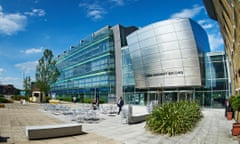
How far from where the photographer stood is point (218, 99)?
32.5 meters

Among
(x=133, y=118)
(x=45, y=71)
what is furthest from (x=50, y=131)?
(x=45, y=71)

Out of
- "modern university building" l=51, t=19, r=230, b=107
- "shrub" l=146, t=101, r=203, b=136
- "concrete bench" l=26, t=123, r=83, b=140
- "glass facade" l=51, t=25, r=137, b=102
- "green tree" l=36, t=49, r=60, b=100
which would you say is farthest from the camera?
"glass facade" l=51, t=25, r=137, b=102

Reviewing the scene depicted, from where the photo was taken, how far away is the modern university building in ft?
112

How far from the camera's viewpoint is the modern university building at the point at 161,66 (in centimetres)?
3416

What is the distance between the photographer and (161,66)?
39.6 m

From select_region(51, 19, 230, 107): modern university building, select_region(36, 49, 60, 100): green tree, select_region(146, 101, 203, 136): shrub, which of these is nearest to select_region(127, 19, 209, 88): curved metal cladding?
select_region(51, 19, 230, 107): modern university building

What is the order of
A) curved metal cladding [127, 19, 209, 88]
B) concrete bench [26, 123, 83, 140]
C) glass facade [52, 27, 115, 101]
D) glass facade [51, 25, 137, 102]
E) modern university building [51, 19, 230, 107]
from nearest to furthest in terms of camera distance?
concrete bench [26, 123, 83, 140], modern university building [51, 19, 230, 107], curved metal cladding [127, 19, 209, 88], glass facade [51, 25, 137, 102], glass facade [52, 27, 115, 101]

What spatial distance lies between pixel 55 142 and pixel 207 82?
3072 centimetres

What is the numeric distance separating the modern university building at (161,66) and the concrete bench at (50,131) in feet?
67.1

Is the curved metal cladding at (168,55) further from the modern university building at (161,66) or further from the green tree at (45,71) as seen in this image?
the green tree at (45,71)

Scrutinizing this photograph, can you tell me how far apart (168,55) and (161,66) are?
248 centimetres

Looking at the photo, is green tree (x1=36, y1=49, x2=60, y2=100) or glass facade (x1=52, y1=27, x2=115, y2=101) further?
glass facade (x1=52, y1=27, x2=115, y2=101)

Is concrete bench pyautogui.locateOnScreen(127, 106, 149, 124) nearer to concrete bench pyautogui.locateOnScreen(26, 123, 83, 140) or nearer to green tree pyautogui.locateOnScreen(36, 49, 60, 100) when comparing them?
concrete bench pyautogui.locateOnScreen(26, 123, 83, 140)

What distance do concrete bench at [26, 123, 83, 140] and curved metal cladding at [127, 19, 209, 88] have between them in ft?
95.8
